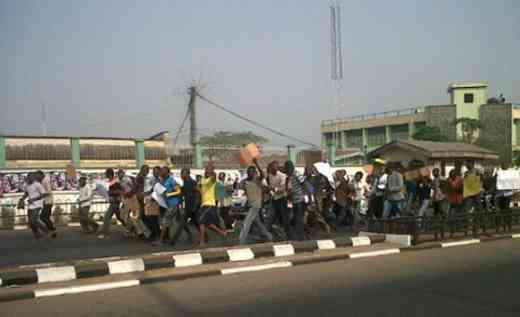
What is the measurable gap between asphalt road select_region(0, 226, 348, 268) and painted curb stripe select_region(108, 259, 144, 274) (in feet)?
5.81

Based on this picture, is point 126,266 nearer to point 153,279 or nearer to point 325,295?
point 153,279

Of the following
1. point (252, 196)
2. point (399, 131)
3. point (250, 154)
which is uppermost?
point (399, 131)

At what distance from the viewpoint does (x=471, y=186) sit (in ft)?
44.7

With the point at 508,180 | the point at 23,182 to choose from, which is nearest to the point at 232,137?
the point at 23,182

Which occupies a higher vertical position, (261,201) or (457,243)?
(261,201)

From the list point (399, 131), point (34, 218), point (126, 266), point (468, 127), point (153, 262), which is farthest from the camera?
point (399, 131)

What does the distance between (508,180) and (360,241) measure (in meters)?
5.96

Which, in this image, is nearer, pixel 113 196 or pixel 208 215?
pixel 208 215

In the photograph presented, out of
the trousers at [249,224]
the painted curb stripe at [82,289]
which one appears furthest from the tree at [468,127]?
the painted curb stripe at [82,289]

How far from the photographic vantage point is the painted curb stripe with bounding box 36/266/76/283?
7.82 m

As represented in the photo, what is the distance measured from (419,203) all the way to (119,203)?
25.3 ft

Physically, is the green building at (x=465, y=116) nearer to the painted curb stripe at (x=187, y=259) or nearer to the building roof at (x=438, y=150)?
the building roof at (x=438, y=150)

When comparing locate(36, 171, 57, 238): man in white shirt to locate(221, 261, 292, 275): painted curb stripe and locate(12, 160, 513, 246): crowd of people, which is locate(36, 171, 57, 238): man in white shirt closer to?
locate(12, 160, 513, 246): crowd of people

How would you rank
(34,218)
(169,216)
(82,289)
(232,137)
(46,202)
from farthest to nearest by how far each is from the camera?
(232,137) < (46,202) < (34,218) < (169,216) < (82,289)
